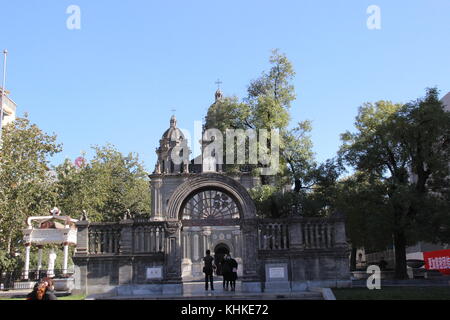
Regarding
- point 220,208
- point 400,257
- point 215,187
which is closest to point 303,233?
point 220,208

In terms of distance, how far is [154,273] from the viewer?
22.5 metres

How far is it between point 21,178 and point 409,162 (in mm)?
25483

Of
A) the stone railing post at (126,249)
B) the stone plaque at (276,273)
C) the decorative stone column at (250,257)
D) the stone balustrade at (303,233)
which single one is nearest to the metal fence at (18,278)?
the stone railing post at (126,249)

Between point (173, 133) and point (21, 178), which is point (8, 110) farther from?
point (21, 178)

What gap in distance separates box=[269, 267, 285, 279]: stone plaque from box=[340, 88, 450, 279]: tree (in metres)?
7.07

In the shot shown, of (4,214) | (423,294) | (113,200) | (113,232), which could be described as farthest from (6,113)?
(423,294)

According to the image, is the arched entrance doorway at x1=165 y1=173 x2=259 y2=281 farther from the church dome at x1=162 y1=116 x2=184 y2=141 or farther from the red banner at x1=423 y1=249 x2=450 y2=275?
the church dome at x1=162 y1=116 x2=184 y2=141

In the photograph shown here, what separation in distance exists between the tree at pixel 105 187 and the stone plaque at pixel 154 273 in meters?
17.5

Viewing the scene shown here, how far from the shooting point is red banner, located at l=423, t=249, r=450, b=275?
69.8 ft

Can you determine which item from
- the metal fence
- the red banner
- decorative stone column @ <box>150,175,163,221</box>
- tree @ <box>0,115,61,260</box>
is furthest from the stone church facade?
decorative stone column @ <box>150,175,163,221</box>

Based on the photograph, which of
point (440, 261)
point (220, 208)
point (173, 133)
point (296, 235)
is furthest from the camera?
point (173, 133)

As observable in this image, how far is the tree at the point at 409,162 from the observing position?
25688 mm

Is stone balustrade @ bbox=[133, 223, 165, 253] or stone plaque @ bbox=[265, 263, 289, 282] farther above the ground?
stone balustrade @ bbox=[133, 223, 165, 253]
